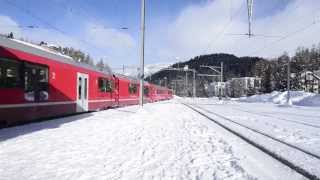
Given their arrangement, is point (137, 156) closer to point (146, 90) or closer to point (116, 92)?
point (116, 92)

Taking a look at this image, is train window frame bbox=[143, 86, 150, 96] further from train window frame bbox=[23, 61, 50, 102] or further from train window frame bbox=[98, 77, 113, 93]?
train window frame bbox=[23, 61, 50, 102]

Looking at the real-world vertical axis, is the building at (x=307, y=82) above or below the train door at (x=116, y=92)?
above

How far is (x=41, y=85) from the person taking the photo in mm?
15711

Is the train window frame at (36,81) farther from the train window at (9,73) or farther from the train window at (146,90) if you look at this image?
the train window at (146,90)

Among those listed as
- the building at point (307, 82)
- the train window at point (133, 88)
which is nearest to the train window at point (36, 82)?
the train window at point (133, 88)

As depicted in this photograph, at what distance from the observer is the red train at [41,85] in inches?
512

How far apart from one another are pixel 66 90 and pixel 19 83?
4764mm

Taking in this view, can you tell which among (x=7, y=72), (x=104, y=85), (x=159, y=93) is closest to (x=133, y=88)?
(x=104, y=85)

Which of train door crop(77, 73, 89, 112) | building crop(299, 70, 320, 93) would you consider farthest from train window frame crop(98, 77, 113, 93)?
building crop(299, 70, 320, 93)

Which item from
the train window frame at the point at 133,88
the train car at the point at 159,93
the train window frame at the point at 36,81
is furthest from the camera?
the train car at the point at 159,93

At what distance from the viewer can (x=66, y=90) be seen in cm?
1856

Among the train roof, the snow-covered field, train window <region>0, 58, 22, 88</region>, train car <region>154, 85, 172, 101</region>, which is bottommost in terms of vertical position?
the snow-covered field

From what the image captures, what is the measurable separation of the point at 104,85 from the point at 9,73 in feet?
42.9

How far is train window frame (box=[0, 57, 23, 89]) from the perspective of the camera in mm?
12641
